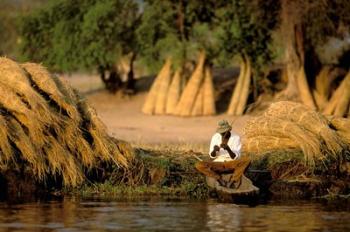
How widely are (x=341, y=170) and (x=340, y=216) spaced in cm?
369

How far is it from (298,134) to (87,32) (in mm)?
21820

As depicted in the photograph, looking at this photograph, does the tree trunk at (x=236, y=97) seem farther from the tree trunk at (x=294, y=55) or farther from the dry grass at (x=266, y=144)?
the dry grass at (x=266, y=144)

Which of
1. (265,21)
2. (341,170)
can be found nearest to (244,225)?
(341,170)

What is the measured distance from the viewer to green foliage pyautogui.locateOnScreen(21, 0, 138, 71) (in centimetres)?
4156

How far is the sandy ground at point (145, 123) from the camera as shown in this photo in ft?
103

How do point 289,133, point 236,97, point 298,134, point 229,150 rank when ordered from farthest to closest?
1. point 236,97
2. point 289,133
3. point 298,134
4. point 229,150

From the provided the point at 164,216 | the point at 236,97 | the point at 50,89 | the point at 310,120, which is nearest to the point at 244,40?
the point at 236,97

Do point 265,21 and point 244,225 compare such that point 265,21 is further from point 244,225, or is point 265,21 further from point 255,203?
point 244,225

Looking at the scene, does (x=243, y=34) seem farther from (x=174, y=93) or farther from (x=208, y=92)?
(x=174, y=93)

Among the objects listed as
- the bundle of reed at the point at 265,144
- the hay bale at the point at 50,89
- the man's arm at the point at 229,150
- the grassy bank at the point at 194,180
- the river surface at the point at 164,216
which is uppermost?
the hay bale at the point at 50,89

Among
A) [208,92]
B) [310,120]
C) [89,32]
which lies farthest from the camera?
[89,32]

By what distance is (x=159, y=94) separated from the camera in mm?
41125

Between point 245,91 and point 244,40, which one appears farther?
point 245,91

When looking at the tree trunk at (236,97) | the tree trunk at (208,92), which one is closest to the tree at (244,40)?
the tree trunk at (236,97)
